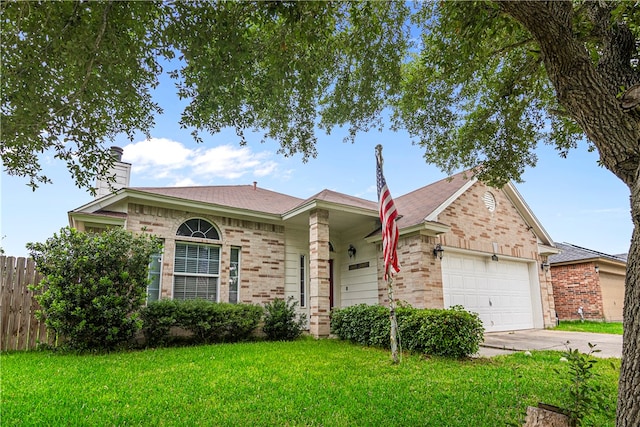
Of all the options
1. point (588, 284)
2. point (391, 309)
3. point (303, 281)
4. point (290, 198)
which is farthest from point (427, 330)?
point (588, 284)

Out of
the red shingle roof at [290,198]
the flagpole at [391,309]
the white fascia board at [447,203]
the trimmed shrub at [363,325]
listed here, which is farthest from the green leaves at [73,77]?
the white fascia board at [447,203]

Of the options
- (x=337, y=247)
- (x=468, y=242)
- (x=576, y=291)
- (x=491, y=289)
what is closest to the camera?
(x=468, y=242)

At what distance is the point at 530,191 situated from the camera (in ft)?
42.4

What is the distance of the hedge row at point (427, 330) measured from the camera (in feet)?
22.1

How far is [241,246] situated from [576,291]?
15.2m

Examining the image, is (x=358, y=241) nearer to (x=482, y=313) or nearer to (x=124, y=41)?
(x=482, y=313)

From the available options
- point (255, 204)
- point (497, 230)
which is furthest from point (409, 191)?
point (255, 204)

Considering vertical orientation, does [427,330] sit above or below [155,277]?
below

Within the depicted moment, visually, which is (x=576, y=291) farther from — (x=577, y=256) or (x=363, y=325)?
(x=363, y=325)

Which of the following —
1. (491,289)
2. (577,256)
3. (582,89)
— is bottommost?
(491,289)

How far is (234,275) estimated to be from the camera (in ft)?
33.6

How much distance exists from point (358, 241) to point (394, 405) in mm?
8129

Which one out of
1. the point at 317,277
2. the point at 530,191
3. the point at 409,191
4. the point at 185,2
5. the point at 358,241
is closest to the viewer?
the point at 185,2

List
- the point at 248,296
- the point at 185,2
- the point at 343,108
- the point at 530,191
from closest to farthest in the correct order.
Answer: the point at 185,2 < the point at 343,108 < the point at 248,296 < the point at 530,191
